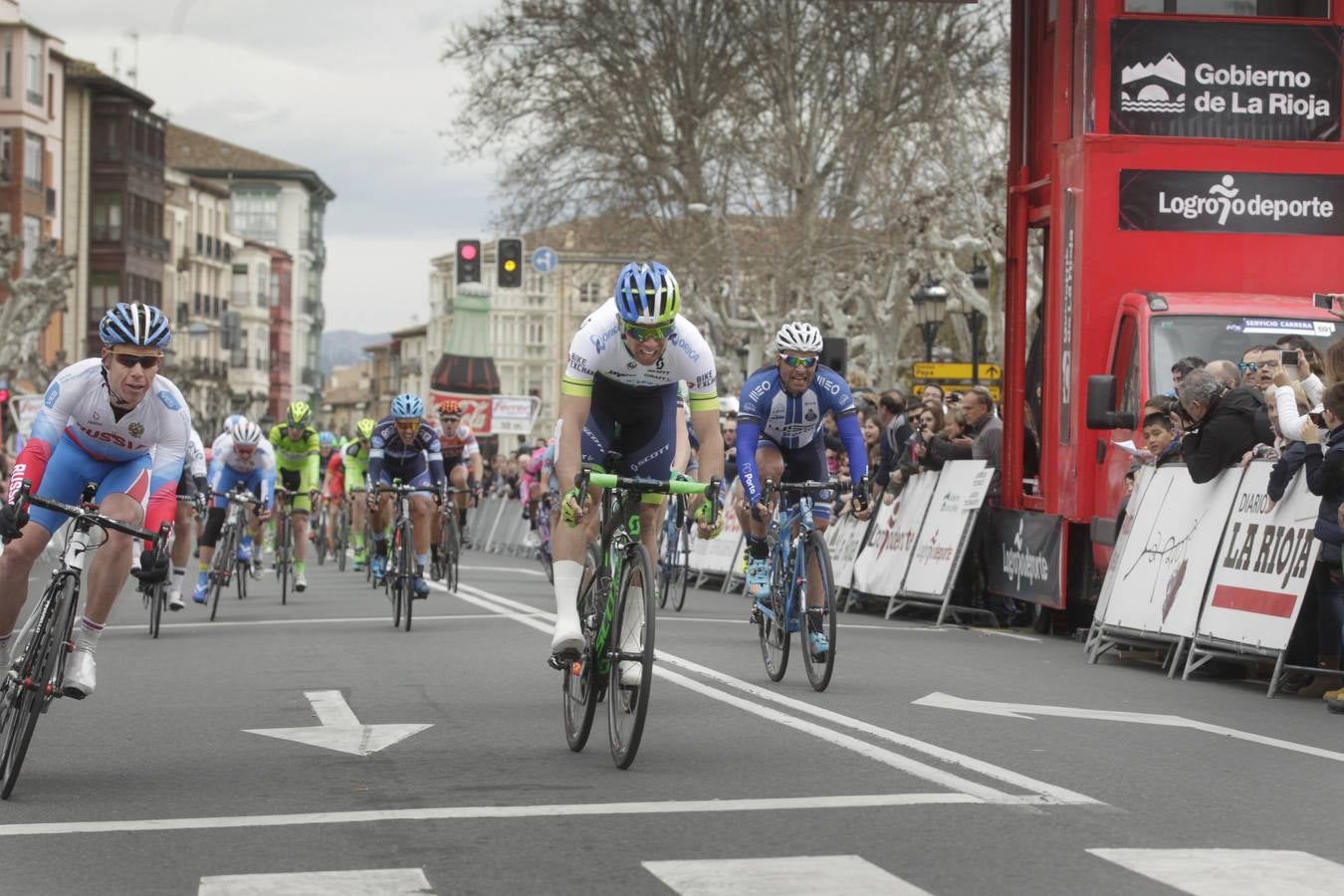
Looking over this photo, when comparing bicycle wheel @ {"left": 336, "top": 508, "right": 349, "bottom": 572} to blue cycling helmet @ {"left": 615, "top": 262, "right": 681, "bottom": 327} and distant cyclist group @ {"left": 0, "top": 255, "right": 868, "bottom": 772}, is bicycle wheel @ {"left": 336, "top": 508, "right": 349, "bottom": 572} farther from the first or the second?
blue cycling helmet @ {"left": 615, "top": 262, "right": 681, "bottom": 327}

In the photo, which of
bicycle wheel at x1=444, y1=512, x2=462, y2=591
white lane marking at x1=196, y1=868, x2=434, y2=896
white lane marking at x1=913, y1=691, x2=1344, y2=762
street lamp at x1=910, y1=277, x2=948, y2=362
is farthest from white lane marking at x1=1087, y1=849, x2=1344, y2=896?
street lamp at x1=910, y1=277, x2=948, y2=362

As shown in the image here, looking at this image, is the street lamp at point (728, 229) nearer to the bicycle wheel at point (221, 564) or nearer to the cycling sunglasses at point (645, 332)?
the bicycle wheel at point (221, 564)

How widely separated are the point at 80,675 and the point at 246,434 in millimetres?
13189

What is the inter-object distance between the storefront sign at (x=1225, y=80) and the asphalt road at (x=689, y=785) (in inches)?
181

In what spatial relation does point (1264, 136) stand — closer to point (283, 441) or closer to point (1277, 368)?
point (1277, 368)

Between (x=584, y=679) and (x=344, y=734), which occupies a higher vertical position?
(x=584, y=679)

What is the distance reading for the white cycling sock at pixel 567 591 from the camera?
10145 mm

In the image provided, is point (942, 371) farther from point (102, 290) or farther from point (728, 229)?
point (102, 290)

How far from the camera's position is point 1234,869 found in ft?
23.7

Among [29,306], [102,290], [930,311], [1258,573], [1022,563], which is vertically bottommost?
[1022,563]

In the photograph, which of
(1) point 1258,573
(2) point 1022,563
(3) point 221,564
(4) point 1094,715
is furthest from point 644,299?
(3) point 221,564

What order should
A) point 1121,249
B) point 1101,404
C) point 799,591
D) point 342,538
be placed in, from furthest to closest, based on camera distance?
point 342,538 < point 1121,249 < point 1101,404 < point 799,591

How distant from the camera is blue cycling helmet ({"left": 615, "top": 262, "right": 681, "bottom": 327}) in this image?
32.6ft

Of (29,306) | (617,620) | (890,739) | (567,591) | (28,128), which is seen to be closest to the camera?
(617,620)
